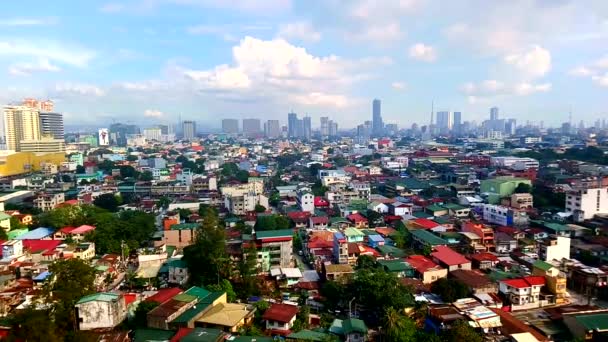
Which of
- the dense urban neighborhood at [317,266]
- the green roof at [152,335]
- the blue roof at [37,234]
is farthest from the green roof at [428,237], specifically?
the blue roof at [37,234]

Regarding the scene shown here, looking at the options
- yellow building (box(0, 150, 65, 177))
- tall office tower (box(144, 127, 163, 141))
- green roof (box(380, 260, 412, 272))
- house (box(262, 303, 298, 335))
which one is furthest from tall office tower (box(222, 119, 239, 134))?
house (box(262, 303, 298, 335))

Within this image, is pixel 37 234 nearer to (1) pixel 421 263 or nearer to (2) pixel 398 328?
(1) pixel 421 263

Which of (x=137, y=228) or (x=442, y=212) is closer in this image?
(x=137, y=228)

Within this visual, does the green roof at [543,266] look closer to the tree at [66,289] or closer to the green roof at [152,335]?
the green roof at [152,335]

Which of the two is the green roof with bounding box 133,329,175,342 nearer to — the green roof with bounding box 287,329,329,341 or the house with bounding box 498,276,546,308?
the green roof with bounding box 287,329,329,341

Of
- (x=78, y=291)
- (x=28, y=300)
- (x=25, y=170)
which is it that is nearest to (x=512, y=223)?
(x=78, y=291)

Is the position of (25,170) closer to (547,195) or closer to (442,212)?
(442,212)
